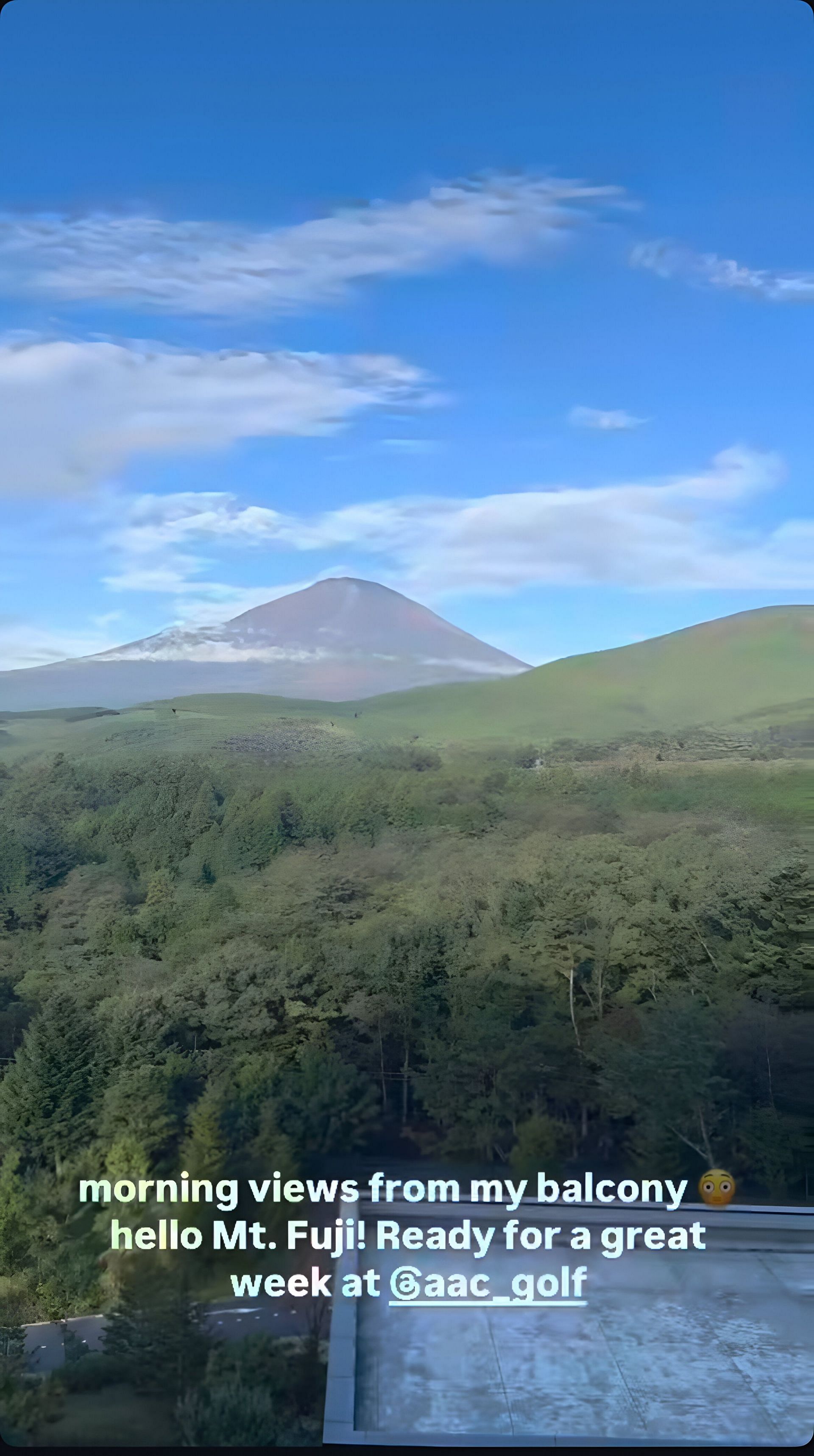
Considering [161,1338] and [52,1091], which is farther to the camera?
[52,1091]

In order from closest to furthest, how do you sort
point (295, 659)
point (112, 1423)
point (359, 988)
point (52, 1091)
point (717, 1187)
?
point (112, 1423), point (717, 1187), point (52, 1091), point (359, 988), point (295, 659)

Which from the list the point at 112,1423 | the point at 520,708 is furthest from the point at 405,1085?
the point at 520,708

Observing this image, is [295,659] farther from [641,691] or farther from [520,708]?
[641,691]

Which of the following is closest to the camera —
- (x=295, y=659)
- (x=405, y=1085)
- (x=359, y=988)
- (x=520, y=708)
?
(x=405, y=1085)

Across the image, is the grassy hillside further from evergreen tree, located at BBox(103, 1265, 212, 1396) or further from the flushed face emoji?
evergreen tree, located at BBox(103, 1265, 212, 1396)

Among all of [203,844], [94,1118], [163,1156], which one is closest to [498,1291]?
[163,1156]

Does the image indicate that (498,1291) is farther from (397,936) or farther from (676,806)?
(676,806)
